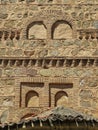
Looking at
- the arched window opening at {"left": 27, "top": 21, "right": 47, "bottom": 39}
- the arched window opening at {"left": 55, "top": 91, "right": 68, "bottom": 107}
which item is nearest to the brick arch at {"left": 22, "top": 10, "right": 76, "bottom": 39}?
the arched window opening at {"left": 27, "top": 21, "right": 47, "bottom": 39}

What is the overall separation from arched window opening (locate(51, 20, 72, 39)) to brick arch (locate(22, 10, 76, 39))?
Answer: 0.53 feet

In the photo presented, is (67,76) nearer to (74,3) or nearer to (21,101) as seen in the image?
(21,101)

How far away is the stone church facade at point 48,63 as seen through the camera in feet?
59.5

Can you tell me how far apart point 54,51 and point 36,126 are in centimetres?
742

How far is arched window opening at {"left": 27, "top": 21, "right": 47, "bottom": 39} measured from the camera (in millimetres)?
19234

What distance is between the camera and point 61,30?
19359 millimetres

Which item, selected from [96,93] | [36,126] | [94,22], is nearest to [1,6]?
[94,22]

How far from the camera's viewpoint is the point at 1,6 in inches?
771

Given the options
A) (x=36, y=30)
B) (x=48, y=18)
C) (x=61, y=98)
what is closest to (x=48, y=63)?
(x=61, y=98)

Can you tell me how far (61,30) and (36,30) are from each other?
3.55 ft

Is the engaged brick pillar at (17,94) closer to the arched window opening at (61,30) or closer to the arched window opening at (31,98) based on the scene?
the arched window opening at (31,98)

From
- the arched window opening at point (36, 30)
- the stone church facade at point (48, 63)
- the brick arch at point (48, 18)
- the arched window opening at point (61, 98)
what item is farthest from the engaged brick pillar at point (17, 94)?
the brick arch at point (48, 18)

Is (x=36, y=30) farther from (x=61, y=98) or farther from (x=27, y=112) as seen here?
(x=27, y=112)

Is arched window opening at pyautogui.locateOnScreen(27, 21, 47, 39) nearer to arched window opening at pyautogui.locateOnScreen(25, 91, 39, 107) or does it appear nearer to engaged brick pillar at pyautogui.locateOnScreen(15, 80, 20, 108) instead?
engaged brick pillar at pyautogui.locateOnScreen(15, 80, 20, 108)
